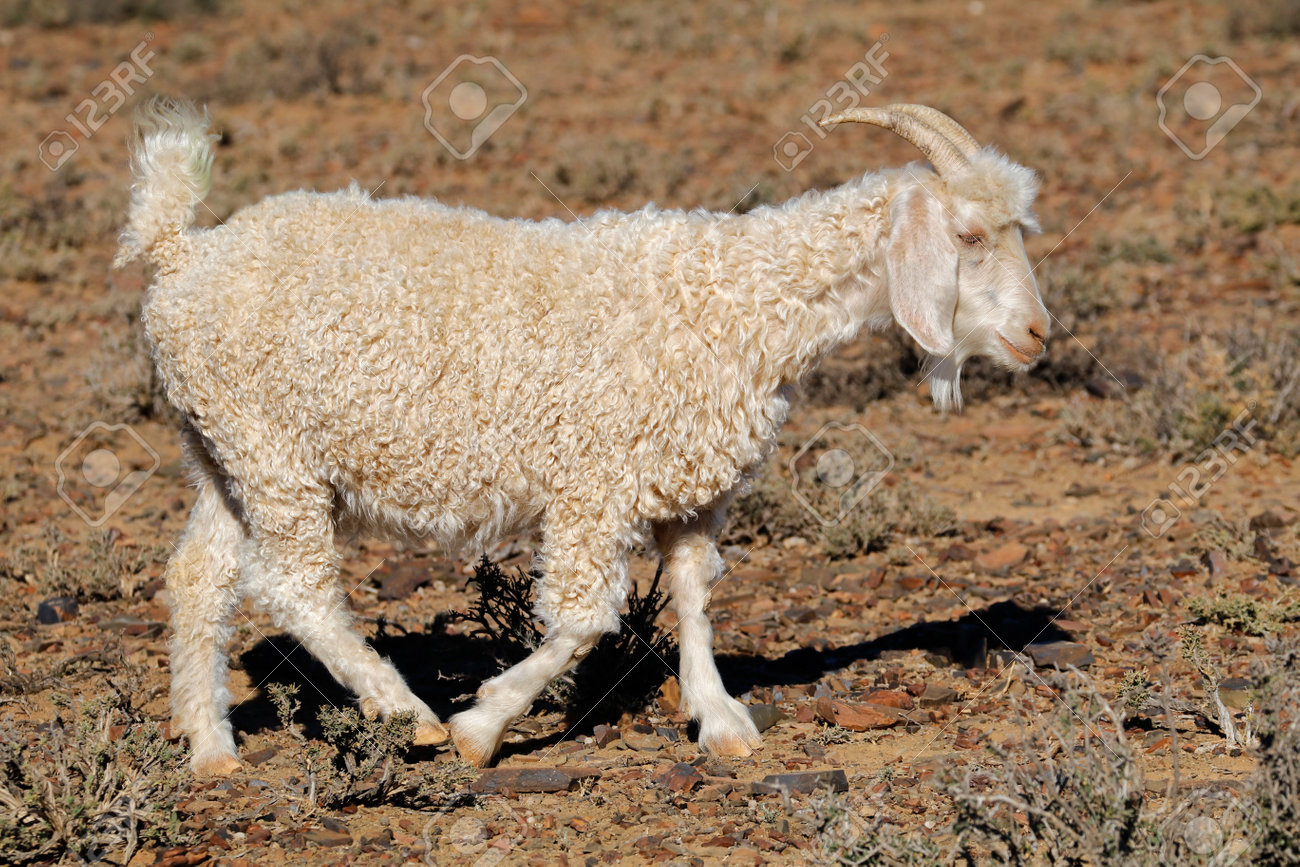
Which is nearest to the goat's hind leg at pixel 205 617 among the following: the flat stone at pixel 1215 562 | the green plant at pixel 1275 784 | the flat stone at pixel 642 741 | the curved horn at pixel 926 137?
the flat stone at pixel 642 741

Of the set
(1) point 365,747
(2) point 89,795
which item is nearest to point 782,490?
(1) point 365,747

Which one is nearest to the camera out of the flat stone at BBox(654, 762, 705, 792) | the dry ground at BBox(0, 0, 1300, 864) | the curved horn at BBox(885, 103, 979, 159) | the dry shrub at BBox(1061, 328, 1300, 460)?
the dry ground at BBox(0, 0, 1300, 864)

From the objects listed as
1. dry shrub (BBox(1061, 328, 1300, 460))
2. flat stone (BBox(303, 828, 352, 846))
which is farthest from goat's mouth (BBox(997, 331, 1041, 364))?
dry shrub (BBox(1061, 328, 1300, 460))

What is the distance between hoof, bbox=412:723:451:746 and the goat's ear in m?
2.10

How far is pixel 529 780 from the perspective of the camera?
425 centimetres

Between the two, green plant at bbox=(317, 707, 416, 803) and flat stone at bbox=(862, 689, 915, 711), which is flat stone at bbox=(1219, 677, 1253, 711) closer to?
flat stone at bbox=(862, 689, 915, 711)

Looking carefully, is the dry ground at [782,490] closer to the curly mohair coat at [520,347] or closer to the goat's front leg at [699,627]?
the goat's front leg at [699,627]

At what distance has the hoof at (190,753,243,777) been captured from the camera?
450 centimetres

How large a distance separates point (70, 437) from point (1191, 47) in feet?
42.8

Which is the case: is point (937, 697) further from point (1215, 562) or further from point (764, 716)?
point (1215, 562)

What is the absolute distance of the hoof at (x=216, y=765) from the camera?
14.8ft

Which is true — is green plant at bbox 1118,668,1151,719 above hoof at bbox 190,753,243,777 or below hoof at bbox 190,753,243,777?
below

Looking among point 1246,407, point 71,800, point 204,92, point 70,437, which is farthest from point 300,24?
point 71,800

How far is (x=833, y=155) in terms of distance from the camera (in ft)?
41.1
